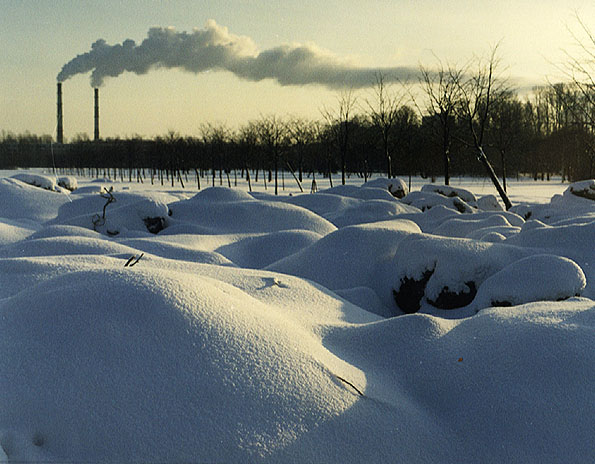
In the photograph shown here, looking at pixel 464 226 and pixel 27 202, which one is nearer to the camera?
pixel 464 226

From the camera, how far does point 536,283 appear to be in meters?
4.21

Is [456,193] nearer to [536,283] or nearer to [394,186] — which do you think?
[394,186]

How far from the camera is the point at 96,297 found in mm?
2531

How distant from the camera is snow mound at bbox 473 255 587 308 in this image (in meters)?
4.18

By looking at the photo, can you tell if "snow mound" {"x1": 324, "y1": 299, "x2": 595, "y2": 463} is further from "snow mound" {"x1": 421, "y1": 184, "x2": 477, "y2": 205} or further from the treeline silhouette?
the treeline silhouette

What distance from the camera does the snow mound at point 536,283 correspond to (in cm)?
418

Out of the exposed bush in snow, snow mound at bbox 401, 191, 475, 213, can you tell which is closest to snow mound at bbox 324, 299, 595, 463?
snow mound at bbox 401, 191, 475, 213

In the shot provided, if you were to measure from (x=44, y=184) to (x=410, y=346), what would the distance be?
1774 centimetres

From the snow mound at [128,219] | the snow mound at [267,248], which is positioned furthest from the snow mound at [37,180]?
the snow mound at [267,248]

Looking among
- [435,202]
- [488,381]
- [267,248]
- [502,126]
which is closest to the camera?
[488,381]

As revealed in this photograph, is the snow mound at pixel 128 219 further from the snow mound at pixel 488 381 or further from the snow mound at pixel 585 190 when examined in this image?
the snow mound at pixel 585 190

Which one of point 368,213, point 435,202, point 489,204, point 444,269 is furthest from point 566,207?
point 444,269

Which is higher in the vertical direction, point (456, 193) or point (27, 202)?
point (456, 193)

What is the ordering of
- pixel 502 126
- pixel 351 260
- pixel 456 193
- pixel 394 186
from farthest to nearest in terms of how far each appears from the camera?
pixel 502 126 → pixel 394 186 → pixel 456 193 → pixel 351 260
